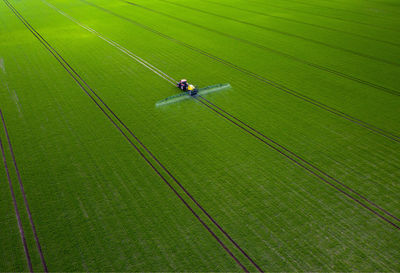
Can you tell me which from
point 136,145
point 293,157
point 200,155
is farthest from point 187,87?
point 293,157

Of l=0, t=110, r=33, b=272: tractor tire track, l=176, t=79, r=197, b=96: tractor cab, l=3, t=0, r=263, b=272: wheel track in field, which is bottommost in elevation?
l=0, t=110, r=33, b=272: tractor tire track

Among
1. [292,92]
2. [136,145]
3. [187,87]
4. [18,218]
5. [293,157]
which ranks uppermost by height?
[292,92]

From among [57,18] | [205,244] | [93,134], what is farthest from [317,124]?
[57,18]

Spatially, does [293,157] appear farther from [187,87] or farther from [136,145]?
[187,87]

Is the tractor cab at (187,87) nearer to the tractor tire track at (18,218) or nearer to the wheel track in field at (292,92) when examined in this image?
the wheel track in field at (292,92)

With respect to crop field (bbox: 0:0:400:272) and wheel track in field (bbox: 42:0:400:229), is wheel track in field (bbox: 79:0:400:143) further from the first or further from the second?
wheel track in field (bbox: 42:0:400:229)

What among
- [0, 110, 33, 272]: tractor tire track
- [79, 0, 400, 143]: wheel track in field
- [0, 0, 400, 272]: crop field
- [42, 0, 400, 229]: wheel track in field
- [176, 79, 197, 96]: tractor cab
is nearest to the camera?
[0, 110, 33, 272]: tractor tire track

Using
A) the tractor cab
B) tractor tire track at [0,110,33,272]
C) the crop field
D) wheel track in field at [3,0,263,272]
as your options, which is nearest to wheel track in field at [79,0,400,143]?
the crop field

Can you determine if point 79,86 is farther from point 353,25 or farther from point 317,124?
point 353,25
